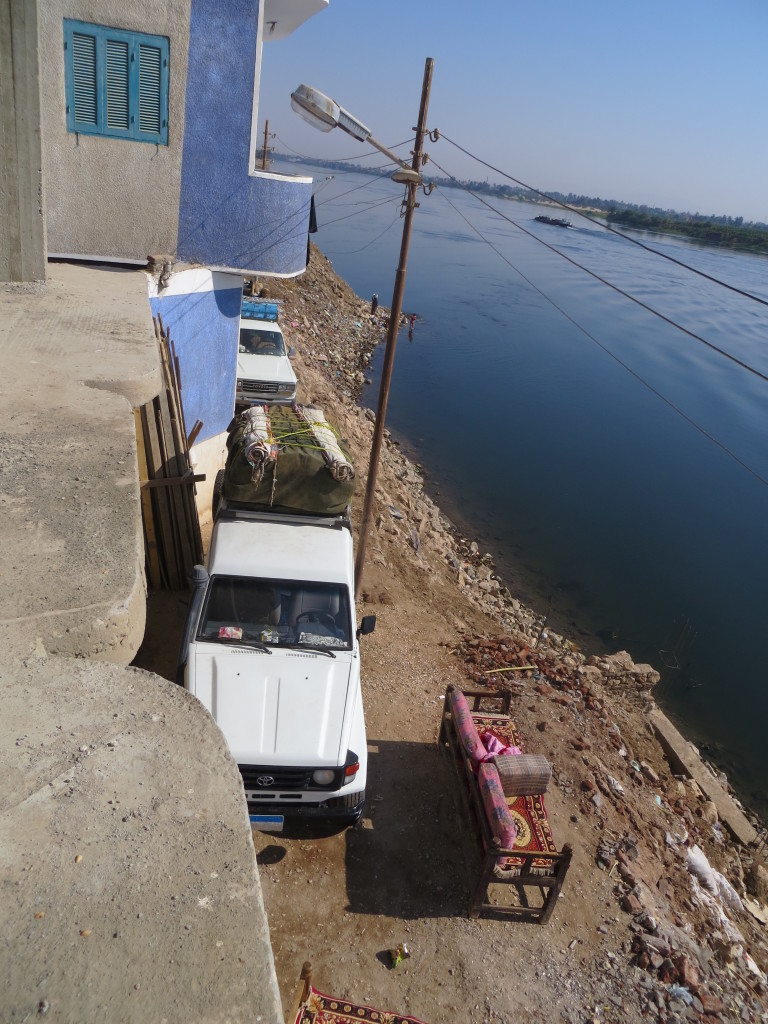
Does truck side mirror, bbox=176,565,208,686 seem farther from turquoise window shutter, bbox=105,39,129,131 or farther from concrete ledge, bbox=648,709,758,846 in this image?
concrete ledge, bbox=648,709,758,846

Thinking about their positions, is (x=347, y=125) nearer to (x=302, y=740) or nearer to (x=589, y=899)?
(x=302, y=740)

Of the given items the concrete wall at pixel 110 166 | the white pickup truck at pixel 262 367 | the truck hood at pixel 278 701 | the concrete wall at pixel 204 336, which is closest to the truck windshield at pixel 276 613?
the truck hood at pixel 278 701

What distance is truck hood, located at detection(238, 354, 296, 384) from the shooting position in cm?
1274

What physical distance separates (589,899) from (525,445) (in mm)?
18278

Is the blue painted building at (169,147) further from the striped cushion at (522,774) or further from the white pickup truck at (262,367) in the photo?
the striped cushion at (522,774)

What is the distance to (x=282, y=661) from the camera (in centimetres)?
496

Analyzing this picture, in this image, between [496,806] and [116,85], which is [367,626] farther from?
[116,85]

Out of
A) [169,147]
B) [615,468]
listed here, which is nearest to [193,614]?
[169,147]

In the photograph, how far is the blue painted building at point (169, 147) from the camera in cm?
604

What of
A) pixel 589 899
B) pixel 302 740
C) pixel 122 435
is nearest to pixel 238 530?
pixel 302 740

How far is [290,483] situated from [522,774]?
3.13 meters

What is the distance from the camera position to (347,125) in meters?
5.87

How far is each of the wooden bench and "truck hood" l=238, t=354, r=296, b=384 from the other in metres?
8.54

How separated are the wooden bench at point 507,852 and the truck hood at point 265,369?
854cm
